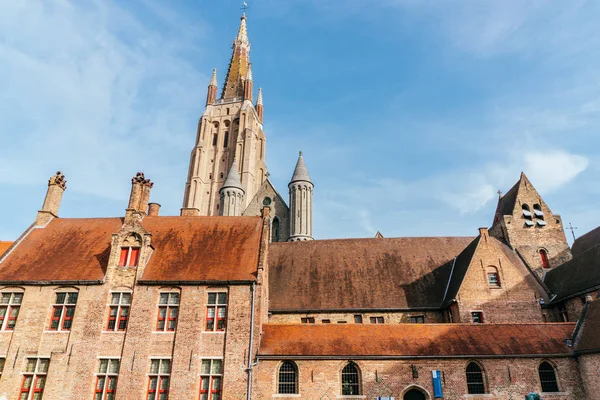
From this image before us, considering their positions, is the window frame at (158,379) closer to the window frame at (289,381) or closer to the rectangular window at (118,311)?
the rectangular window at (118,311)

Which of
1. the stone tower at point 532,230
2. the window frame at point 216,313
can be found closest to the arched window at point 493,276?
the stone tower at point 532,230

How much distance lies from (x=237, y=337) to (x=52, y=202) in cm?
1636

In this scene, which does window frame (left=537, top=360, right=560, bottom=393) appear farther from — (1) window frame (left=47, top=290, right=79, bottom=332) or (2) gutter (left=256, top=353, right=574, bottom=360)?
(1) window frame (left=47, top=290, right=79, bottom=332)

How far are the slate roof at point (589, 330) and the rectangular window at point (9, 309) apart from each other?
88.6 ft

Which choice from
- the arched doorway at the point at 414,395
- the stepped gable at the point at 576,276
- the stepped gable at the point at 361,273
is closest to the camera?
the arched doorway at the point at 414,395

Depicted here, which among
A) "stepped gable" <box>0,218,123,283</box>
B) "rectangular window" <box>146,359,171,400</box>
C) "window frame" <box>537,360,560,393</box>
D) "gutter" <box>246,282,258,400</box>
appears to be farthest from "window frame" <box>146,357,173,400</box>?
"window frame" <box>537,360,560,393</box>

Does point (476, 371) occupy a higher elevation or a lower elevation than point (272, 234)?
lower

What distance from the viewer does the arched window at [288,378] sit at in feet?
63.4

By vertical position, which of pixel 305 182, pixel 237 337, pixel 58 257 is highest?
pixel 305 182

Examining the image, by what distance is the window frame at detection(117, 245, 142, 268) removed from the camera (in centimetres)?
2214

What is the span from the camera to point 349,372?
64.2ft

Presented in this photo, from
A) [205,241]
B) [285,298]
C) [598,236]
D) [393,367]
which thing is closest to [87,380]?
[205,241]

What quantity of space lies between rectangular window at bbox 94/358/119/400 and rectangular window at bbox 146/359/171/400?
160cm

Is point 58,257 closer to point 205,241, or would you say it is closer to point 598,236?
point 205,241
